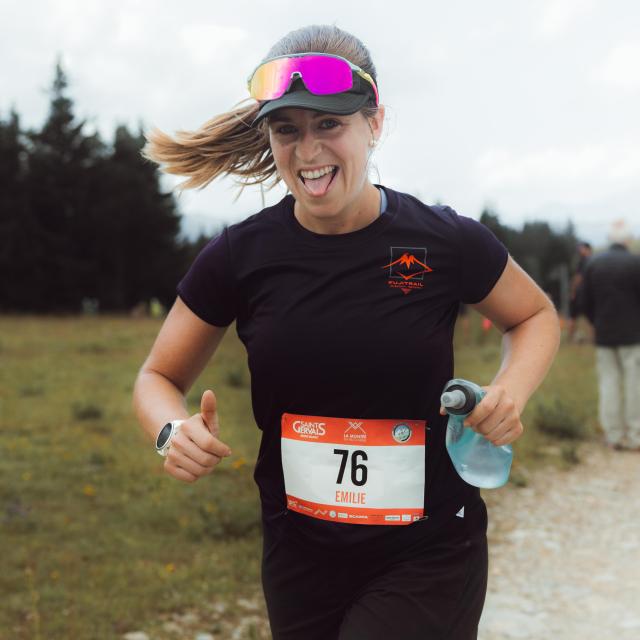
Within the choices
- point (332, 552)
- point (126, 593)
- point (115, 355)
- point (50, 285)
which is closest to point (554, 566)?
point (126, 593)

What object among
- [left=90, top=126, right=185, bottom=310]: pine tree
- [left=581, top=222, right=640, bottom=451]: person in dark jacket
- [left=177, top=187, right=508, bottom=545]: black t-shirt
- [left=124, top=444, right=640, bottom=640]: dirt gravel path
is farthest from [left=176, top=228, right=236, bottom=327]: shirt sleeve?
[left=90, top=126, right=185, bottom=310]: pine tree

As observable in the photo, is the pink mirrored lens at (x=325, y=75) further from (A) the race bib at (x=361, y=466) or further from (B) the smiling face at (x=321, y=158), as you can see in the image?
(A) the race bib at (x=361, y=466)

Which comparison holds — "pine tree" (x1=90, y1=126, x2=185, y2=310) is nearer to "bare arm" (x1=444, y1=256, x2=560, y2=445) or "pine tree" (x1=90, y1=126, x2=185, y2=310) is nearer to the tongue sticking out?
"bare arm" (x1=444, y1=256, x2=560, y2=445)

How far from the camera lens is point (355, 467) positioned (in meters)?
2.18

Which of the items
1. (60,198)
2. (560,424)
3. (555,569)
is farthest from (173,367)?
(60,198)

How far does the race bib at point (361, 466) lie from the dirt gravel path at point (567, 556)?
2342 mm

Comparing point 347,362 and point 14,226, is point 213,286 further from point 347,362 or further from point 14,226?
point 14,226

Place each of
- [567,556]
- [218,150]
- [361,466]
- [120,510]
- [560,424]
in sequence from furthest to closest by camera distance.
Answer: [560,424] → [120,510] → [567,556] → [218,150] → [361,466]

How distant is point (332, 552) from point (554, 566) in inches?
138

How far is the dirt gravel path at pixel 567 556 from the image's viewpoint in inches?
171

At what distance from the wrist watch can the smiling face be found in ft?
1.98

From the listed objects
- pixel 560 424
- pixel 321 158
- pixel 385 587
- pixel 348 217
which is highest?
pixel 321 158

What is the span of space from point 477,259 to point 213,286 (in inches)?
26.8

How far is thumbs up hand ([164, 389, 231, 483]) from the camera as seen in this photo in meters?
1.93
